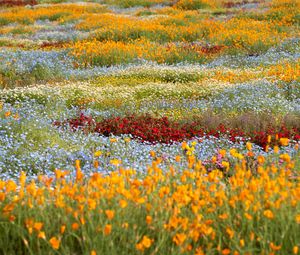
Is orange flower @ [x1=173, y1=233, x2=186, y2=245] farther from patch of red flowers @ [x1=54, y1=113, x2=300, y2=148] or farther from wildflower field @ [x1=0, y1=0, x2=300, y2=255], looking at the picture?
patch of red flowers @ [x1=54, y1=113, x2=300, y2=148]

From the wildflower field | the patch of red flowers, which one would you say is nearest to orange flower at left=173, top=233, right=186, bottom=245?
the wildflower field

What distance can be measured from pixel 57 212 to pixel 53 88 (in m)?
7.37

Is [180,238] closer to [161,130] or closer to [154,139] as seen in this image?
[154,139]

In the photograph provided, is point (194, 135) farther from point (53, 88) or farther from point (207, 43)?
point (207, 43)

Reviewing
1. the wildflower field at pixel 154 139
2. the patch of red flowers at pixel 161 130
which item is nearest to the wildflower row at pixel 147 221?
the wildflower field at pixel 154 139

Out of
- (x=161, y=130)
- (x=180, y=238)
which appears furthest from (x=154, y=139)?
(x=180, y=238)

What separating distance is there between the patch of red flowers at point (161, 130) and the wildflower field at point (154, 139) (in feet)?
0.09

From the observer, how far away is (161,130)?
8.38 meters

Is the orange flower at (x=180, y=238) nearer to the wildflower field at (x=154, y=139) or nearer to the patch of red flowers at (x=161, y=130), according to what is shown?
the wildflower field at (x=154, y=139)

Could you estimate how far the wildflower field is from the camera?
3.56 m

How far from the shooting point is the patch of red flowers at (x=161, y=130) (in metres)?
7.98

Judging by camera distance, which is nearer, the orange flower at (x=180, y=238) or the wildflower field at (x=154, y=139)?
the orange flower at (x=180, y=238)

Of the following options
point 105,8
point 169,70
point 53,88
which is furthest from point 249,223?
point 105,8

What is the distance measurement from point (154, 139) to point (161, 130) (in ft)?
0.98
